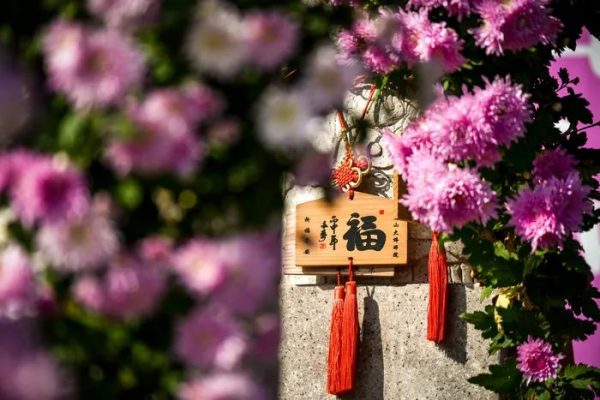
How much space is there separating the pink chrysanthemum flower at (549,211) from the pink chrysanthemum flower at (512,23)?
1.05 ft

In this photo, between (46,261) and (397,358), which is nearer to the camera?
(46,261)

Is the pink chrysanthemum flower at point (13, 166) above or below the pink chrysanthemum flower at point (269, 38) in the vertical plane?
below

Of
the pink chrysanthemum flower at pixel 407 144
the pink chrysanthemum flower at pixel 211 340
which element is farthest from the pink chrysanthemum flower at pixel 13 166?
the pink chrysanthemum flower at pixel 407 144

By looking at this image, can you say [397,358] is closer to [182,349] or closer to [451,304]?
[451,304]

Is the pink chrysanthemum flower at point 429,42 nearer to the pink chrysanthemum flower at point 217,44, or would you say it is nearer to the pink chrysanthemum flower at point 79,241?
the pink chrysanthemum flower at point 217,44

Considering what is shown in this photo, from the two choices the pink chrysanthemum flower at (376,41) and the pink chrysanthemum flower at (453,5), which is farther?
the pink chrysanthemum flower at (453,5)

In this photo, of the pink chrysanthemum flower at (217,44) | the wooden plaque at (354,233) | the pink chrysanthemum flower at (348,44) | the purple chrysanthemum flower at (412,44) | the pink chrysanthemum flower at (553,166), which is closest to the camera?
the pink chrysanthemum flower at (217,44)

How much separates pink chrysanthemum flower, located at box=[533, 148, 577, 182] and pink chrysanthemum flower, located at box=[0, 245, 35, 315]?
1.48 meters

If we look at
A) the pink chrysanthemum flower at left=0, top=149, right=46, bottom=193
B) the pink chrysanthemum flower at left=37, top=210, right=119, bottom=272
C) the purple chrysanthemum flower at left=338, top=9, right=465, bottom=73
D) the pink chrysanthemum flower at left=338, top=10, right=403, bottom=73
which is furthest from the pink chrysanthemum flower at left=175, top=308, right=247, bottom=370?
the purple chrysanthemum flower at left=338, top=9, right=465, bottom=73

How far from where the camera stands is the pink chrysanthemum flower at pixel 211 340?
90cm

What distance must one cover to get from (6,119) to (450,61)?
1161 mm

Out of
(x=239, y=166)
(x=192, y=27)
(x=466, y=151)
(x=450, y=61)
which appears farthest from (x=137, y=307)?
(x=450, y=61)

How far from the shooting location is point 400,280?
302 centimetres

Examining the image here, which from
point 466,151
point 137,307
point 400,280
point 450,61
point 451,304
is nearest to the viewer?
point 137,307
